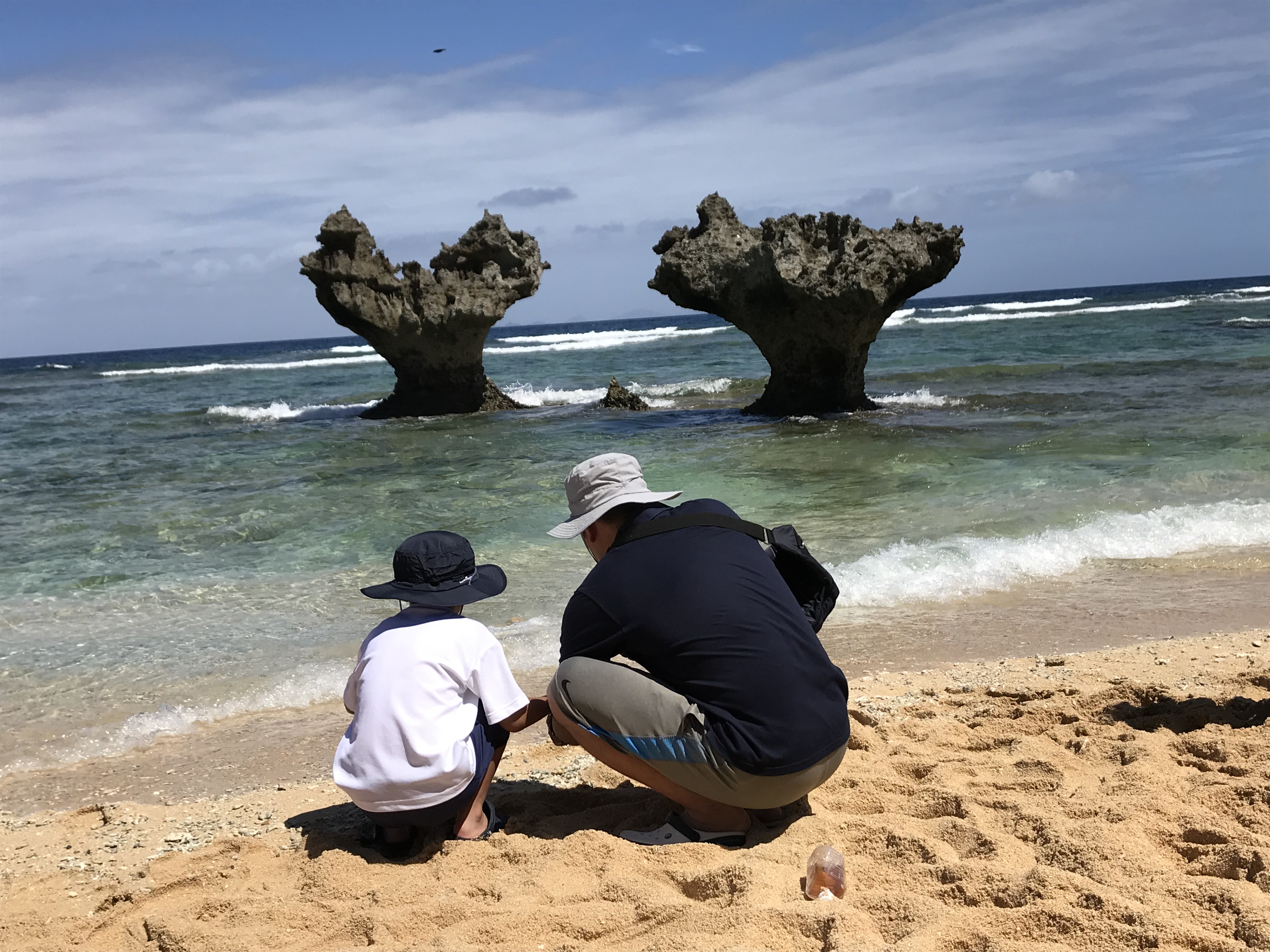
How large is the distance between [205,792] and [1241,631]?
5029mm

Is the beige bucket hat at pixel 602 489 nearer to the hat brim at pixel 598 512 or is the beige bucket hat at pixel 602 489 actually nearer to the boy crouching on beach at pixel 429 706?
the hat brim at pixel 598 512

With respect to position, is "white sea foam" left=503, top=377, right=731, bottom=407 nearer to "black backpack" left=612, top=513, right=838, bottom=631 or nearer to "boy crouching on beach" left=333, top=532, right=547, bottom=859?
"black backpack" left=612, top=513, right=838, bottom=631

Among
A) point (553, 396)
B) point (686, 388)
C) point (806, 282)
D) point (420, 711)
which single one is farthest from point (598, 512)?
point (686, 388)

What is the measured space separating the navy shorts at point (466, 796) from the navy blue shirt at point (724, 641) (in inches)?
22.4

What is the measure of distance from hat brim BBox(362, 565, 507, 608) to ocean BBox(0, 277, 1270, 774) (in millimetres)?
2288

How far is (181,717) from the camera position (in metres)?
5.09

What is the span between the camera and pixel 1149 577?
6477 mm

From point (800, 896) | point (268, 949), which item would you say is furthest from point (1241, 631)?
point (268, 949)

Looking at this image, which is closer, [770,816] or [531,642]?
[770,816]

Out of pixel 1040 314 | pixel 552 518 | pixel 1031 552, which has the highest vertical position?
pixel 1040 314

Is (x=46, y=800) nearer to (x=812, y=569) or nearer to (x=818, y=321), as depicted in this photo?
(x=812, y=569)

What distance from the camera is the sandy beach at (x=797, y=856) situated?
2539 mm

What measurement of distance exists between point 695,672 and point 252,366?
156 feet

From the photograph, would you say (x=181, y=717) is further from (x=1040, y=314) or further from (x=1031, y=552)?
(x=1040, y=314)
